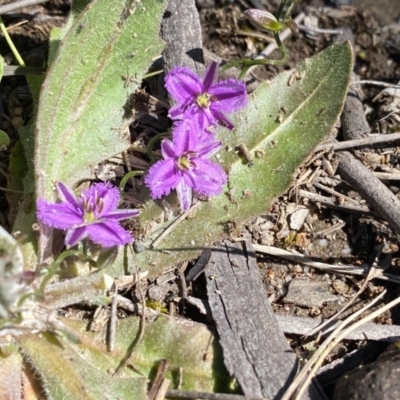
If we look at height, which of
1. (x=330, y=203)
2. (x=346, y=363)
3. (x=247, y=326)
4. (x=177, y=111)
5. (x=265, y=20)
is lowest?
(x=346, y=363)

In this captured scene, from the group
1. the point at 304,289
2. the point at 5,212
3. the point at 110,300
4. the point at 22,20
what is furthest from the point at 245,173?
the point at 22,20

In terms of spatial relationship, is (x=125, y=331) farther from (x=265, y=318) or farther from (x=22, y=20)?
(x=22, y=20)

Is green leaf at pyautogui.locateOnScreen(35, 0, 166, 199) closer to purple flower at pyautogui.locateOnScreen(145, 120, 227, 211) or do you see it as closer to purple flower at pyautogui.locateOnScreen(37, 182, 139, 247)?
purple flower at pyautogui.locateOnScreen(37, 182, 139, 247)

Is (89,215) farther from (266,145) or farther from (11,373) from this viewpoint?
(266,145)

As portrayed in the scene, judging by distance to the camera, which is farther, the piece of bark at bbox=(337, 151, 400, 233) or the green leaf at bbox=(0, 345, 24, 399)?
the piece of bark at bbox=(337, 151, 400, 233)

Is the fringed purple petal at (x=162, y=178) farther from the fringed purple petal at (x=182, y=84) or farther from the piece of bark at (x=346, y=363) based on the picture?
the piece of bark at (x=346, y=363)

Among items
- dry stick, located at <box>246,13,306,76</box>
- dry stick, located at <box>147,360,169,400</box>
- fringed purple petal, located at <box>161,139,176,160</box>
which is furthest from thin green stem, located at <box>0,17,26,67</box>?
dry stick, located at <box>147,360,169,400</box>

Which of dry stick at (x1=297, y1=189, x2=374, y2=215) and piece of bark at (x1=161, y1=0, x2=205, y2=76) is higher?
piece of bark at (x1=161, y1=0, x2=205, y2=76)

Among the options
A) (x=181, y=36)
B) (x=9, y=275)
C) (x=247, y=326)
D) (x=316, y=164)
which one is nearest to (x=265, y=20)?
(x=181, y=36)
